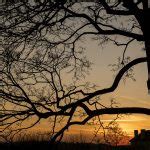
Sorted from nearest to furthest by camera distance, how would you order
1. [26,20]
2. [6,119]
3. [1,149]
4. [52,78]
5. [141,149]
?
[26,20] < [6,119] < [52,78] < [1,149] < [141,149]

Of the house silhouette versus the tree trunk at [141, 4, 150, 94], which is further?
the house silhouette

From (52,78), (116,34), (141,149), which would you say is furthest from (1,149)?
(141,149)

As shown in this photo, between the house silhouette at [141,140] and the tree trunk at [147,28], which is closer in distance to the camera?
the tree trunk at [147,28]

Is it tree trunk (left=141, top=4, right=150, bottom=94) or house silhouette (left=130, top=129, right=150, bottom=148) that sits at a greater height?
tree trunk (left=141, top=4, right=150, bottom=94)

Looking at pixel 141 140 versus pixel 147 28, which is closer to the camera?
pixel 147 28

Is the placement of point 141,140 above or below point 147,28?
below

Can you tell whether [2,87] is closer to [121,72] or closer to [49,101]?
[49,101]

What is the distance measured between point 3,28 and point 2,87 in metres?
2.17

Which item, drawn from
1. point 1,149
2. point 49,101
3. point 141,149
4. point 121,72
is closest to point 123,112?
point 121,72

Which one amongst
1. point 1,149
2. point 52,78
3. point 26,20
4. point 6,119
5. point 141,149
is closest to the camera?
point 26,20

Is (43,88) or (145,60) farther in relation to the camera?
(43,88)

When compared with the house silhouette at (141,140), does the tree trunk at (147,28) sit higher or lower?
higher

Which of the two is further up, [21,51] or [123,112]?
[21,51]

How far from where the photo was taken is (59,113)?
50.7 ft
